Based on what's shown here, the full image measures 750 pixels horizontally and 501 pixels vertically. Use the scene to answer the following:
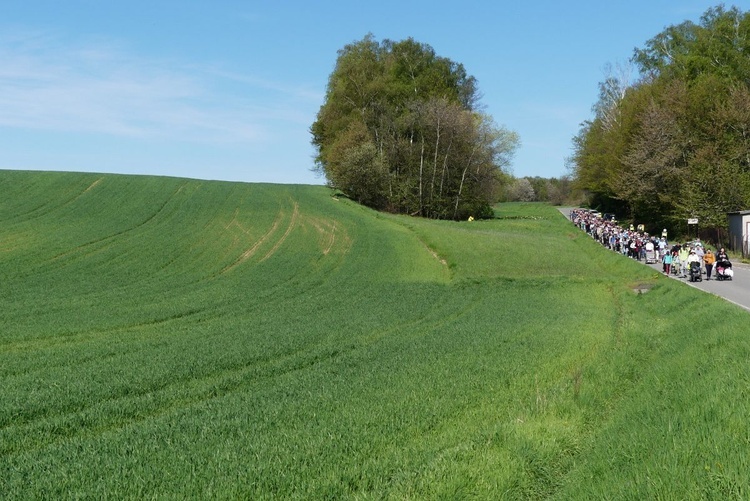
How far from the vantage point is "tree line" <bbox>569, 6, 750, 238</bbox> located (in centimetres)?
5197

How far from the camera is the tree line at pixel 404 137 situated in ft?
235

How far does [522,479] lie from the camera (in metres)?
7.96

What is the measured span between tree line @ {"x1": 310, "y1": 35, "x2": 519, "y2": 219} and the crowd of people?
1253 centimetres

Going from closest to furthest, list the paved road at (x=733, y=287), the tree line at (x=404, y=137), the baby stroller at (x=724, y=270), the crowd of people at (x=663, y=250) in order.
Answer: the paved road at (x=733, y=287)
the baby stroller at (x=724, y=270)
the crowd of people at (x=663, y=250)
the tree line at (x=404, y=137)

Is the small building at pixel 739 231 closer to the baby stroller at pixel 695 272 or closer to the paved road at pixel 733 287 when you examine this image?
the paved road at pixel 733 287

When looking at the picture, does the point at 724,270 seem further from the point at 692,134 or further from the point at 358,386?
the point at 692,134

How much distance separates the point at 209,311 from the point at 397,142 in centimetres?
5281

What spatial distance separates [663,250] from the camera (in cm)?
4141

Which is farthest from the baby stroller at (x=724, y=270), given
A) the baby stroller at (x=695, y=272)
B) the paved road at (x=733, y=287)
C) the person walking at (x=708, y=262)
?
the baby stroller at (x=695, y=272)

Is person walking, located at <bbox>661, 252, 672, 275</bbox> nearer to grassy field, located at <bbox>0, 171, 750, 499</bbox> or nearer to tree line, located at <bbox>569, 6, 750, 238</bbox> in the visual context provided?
grassy field, located at <bbox>0, 171, 750, 499</bbox>

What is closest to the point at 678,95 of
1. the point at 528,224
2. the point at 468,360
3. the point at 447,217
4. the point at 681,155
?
the point at 681,155

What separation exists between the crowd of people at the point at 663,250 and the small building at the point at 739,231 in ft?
5.94

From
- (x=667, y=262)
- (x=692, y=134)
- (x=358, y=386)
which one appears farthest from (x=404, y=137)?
(x=358, y=386)

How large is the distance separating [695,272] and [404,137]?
153 ft
